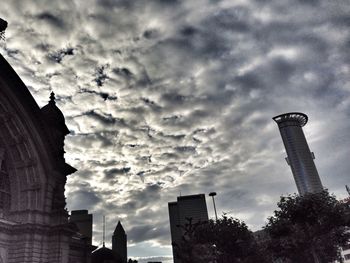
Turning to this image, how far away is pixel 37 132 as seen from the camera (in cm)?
2888

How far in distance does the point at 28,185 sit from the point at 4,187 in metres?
1.91

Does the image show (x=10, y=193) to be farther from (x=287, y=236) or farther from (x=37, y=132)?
(x=287, y=236)

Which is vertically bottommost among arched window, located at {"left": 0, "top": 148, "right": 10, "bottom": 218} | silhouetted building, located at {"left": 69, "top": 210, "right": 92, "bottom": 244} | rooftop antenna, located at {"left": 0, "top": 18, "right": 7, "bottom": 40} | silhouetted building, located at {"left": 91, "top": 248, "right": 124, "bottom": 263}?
silhouetted building, located at {"left": 91, "top": 248, "right": 124, "bottom": 263}

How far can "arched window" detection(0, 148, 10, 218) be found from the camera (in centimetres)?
2615

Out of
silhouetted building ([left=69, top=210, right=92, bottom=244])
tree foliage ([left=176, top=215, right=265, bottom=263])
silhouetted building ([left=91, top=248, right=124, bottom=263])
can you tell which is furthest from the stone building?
silhouetted building ([left=69, top=210, right=92, bottom=244])

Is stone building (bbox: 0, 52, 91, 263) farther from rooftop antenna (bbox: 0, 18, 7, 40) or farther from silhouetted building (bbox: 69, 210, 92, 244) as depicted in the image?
silhouetted building (bbox: 69, 210, 92, 244)

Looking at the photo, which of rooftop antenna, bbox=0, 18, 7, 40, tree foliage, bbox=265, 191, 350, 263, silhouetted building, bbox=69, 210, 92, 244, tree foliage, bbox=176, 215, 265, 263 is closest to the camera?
rooftop antenna, bbox=0, 18, 7, 40

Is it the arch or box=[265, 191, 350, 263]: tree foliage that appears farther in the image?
box=[265, 191, 350, 263]: tree foliage

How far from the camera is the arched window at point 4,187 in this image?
26.1 metres

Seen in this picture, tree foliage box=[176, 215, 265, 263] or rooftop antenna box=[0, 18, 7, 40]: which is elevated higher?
rooftop antenna box=[0, 18, 7, 40]

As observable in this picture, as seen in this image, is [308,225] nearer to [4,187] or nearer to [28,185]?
[28,185]

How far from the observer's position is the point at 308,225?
38.3 meters

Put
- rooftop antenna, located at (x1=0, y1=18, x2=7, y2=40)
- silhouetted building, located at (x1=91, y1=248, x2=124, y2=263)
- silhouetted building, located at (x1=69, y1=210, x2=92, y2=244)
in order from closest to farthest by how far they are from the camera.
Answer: rooftop antenna, located at (x1=0, y1=18, x2=7, y2=40), silhouetted building, located at (x1=91, y1=248, x2=124, y2=263), silhouetted building, located at (x1=69, y1=210, x2=92, y2=244)

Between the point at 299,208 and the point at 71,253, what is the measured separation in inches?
1140
